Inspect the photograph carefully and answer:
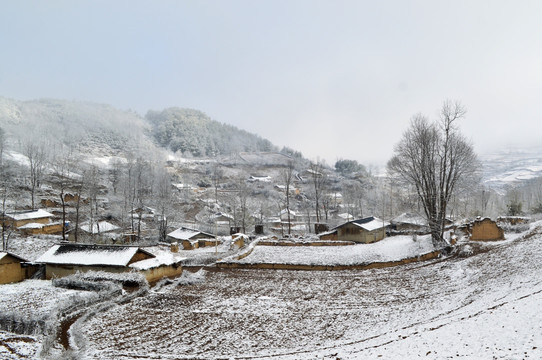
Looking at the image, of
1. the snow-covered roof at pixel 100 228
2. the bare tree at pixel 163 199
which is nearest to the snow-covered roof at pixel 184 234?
the bare tree at pixel 163 199

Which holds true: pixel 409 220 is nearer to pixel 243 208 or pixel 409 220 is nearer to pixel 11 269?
pixel 243 208

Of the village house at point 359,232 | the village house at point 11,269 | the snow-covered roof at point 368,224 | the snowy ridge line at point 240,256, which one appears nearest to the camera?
the village house at point 11,269

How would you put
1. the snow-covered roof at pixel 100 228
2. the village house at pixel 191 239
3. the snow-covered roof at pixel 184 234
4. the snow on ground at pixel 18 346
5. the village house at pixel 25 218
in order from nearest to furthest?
the snow on ground at pixel 18 346, the village house at pixel 191 239, the village house at pixel 25 218, the snow-covered roof at pixel 184 234, the snow-covered roof at pixel 100 228

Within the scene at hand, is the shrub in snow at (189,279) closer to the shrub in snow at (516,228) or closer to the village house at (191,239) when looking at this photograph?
the village house at (191,239)

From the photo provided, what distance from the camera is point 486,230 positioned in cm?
3036

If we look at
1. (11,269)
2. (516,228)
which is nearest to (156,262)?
(11,269)

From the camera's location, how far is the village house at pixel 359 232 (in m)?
43.4

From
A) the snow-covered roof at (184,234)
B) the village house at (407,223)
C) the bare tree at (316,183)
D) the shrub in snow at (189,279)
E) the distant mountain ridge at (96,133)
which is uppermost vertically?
the distant mountain ridge at (96,133)

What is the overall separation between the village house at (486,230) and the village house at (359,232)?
1383 cm

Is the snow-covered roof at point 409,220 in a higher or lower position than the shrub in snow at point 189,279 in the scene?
higher

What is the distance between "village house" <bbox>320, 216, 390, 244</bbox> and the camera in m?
43.4

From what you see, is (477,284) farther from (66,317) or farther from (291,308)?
(66,317)

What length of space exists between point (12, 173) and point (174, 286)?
243ft

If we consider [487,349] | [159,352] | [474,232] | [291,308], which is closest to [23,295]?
[159,352]
